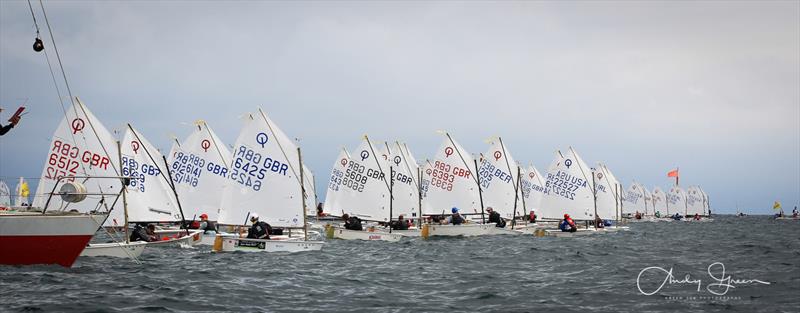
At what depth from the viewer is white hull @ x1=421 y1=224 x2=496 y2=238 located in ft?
138

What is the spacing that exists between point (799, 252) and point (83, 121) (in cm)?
3357

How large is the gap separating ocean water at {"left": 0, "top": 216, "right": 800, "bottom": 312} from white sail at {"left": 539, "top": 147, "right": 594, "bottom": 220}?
22461 millimetres

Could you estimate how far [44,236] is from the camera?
20.3 m

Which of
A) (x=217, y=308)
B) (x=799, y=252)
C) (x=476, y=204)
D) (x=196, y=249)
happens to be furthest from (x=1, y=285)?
(x=476, y=204)

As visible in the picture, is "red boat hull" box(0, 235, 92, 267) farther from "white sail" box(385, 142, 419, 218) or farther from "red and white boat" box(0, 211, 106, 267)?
"white sail" box(385, 142, 419, 218)

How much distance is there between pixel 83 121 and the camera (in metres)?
33.6

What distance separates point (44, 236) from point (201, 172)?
23379 millimetres

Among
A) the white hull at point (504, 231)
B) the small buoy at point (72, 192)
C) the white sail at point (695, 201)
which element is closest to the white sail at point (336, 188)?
the white hull at point (504, 231)

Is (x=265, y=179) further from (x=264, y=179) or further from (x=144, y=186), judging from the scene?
(x=144, y=186)

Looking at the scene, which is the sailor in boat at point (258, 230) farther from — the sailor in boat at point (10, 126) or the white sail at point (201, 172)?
the white sail at point (201, 172)

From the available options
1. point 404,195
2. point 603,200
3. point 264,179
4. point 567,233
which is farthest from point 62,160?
point 603,200

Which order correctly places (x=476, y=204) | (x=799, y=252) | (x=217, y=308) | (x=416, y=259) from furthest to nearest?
(x=476, y=204) < (x=799, y=252) < (x=416, y=259) < (x=217, y=308)

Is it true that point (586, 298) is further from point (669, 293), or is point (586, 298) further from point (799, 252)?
point (799, 252)
